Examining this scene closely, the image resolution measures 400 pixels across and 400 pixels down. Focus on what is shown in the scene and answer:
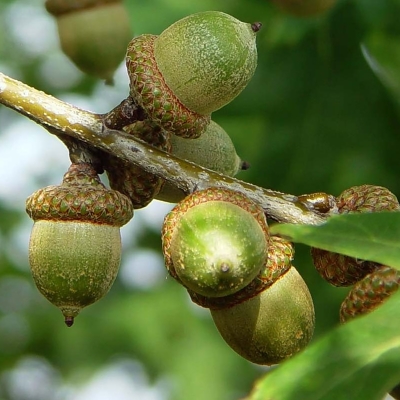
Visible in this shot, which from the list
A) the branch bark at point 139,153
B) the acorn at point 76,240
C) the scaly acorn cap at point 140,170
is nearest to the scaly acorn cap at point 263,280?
the branch bark at point 139,153

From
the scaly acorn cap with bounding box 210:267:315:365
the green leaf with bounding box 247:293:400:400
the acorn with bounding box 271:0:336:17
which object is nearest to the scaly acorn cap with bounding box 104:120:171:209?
the scaly acorn cap with bounding box 210:267:315:365

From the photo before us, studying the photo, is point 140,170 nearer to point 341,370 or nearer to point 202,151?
point 202,151

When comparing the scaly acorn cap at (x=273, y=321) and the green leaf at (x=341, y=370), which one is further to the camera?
the scaly acorn cap at (x=273, y=321)

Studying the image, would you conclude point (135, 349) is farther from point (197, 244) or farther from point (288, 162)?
point (197, 244)

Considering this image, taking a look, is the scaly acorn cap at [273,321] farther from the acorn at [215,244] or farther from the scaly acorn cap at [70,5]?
the scaly acorn cap at [70,5]

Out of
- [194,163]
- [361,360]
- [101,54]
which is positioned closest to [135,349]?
[101,54]

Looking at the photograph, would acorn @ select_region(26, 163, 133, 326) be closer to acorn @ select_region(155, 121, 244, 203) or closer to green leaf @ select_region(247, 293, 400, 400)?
acorn @ select_region(155, 121, 244, 203)
